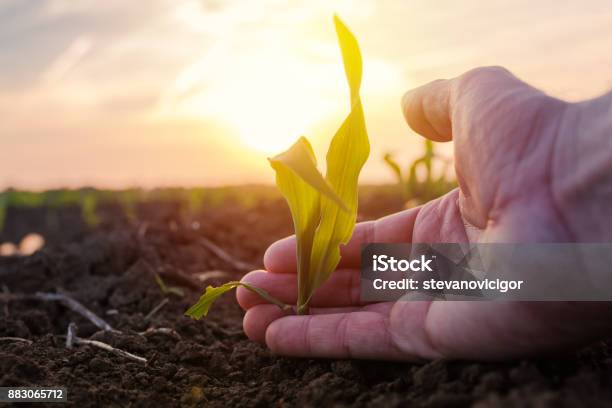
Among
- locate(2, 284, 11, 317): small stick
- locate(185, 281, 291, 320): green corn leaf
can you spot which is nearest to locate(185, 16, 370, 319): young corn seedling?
locate(185, 281, 291, 320): green corn leaf

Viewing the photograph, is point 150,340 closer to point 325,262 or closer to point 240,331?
point 240,331

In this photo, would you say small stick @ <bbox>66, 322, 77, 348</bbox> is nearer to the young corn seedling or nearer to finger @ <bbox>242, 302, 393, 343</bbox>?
the young corn seedling

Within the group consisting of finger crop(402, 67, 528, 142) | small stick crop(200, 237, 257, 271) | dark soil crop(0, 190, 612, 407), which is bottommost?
dark soil crop(0, 190, 612, 407)

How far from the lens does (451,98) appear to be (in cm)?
209

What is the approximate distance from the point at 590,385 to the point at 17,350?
5.80 ft

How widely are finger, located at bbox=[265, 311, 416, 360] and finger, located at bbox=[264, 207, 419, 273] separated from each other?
0.33 meters

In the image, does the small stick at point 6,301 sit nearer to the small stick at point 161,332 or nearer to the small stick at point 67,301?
the small stick at point 67,301

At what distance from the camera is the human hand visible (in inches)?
65.7

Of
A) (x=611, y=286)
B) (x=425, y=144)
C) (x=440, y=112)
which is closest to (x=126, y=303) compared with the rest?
(x=440, y=112)

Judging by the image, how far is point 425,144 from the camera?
201 inches

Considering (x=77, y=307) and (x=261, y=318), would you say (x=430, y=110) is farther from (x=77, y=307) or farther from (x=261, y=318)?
(x=77, y=307)

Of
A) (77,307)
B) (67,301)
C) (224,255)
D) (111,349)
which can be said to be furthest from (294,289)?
(224,255)

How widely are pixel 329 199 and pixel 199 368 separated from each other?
29.3 inches

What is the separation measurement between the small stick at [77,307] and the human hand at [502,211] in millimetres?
887
